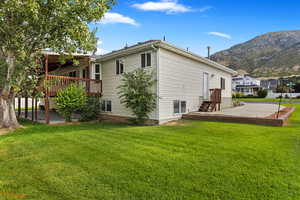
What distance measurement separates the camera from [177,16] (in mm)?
18422

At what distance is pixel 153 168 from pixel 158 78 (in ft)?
18.9

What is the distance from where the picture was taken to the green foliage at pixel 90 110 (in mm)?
10797

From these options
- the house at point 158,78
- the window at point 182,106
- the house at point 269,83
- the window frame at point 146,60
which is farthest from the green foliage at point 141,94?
the house at point 269,83

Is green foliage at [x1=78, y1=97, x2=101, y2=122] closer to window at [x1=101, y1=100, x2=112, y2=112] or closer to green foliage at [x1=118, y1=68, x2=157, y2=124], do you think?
window at [x1=101, y1=100, x2=112, y2=112]

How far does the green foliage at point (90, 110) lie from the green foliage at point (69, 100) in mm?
412

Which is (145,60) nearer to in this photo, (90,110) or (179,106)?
(179,106)

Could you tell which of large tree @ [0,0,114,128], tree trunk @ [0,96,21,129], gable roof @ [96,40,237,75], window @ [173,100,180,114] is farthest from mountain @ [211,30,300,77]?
tree trunk @ [0,96,21,129]

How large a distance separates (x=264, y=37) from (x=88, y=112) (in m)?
169

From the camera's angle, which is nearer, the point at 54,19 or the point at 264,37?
the point at 54,19

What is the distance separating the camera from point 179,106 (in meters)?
10.5

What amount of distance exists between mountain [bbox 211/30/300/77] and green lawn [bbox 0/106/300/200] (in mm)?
72520

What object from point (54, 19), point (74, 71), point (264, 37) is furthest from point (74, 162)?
point (264, 37)

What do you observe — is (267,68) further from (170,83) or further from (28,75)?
(28,75)

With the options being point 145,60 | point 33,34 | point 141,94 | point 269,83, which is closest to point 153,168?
point 141,94
